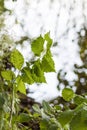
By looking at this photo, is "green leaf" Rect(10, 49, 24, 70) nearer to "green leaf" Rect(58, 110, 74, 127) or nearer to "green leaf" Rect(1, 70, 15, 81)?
"green leaf" Rect(1, 70, 15, 81)

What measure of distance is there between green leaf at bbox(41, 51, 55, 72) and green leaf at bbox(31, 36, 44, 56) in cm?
2

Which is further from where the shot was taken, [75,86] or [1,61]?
[75,86]

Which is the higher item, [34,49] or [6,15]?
[6,15]

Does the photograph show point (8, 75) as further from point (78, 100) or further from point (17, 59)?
point (78, 100)

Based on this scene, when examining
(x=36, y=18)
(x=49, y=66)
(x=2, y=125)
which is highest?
(x=36, y=18)

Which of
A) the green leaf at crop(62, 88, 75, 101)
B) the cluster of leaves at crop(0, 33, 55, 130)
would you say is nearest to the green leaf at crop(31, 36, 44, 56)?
the cluster of leaves at crop(0, 33, 55, 130)

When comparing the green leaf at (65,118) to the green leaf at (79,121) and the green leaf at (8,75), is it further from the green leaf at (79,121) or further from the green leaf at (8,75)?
the green leaf at (8,75)

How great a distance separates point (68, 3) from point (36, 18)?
0.37m

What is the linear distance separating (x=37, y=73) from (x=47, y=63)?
0.03m

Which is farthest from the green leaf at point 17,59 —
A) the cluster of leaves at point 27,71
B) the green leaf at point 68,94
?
the green leaf at point 68,94

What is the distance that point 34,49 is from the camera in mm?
710

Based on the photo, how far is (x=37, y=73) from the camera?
728 mm

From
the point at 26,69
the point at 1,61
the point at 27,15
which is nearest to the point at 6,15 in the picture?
the point at 1,61

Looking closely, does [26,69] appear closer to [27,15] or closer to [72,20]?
[27,15]
